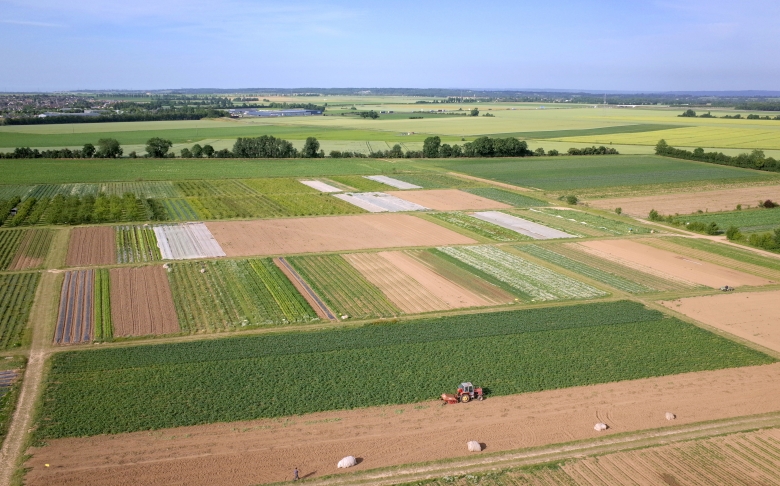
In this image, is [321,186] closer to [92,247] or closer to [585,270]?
[92,247]

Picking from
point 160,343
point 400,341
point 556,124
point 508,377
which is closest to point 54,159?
point 160,343

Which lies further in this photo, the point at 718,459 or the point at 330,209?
the point at 330,209

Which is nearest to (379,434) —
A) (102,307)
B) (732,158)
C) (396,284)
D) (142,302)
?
(396,284)

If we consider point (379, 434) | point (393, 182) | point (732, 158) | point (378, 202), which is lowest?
point (379, 434)

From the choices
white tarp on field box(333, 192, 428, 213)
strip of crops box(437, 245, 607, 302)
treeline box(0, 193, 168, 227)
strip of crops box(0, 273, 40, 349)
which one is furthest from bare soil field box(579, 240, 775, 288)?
treeline box(0, 193, 168, 227)

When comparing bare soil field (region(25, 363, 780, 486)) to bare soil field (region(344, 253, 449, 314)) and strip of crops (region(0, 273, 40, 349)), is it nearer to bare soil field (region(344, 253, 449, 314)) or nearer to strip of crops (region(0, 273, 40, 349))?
bare soil field (region(344, 253, 449, 314))

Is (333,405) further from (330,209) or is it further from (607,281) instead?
(330,209)
